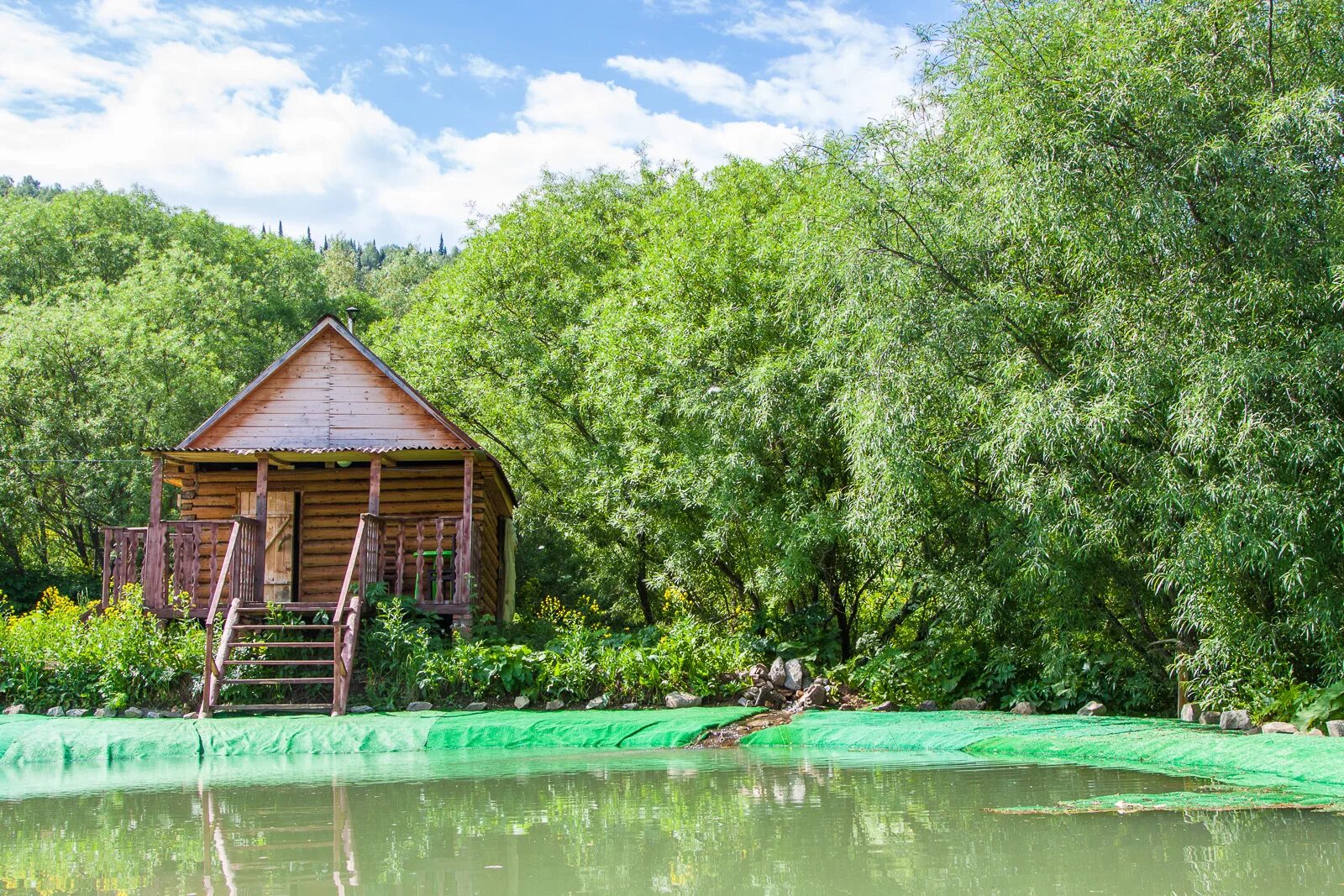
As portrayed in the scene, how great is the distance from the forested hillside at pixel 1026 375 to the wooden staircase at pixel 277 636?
4.95 metres

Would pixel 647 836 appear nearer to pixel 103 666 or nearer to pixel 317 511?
pixel 103 666

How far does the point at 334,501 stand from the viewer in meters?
16.2

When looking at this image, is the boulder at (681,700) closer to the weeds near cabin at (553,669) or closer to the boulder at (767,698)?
the weeds near cabin at (553,669)

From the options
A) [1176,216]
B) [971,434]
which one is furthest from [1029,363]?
[1176,216]

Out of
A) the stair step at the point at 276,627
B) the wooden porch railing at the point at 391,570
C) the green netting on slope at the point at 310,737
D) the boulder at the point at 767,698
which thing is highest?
the wooden porch railing at the point at 391,570

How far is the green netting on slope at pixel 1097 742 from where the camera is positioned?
6945 millimetres

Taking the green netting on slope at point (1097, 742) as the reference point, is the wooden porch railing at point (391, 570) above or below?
above

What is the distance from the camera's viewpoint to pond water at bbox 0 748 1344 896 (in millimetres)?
4402

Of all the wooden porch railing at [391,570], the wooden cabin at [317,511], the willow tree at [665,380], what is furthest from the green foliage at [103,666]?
the willow tree at [665,380]

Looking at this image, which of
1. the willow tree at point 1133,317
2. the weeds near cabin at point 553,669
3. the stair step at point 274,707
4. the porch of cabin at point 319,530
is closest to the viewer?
the willow tree at point 1133,317

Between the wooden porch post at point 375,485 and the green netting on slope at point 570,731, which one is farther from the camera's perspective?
the wooden porch post at point 375,485

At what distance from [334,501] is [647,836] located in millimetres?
11991

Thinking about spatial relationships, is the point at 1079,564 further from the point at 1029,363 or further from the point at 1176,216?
the point at 1176,216

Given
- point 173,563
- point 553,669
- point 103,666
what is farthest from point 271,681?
point 173,563
